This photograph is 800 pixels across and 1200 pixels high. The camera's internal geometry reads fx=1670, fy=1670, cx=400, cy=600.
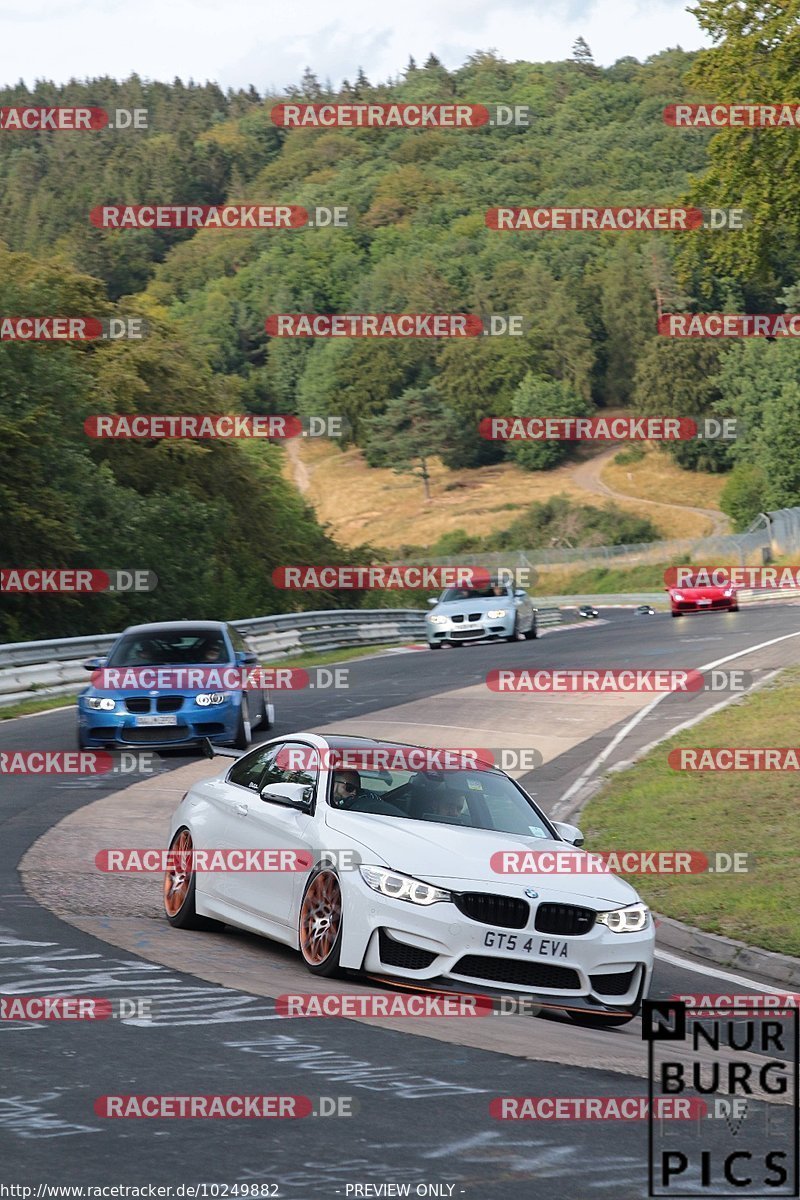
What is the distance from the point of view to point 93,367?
4409cm

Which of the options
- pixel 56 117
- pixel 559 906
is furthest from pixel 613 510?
pixel 559 906

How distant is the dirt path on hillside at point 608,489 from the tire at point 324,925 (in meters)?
105

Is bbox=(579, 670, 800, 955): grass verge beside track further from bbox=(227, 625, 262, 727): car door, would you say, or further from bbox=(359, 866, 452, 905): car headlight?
bbox=(227, 625, 262, 727): car door

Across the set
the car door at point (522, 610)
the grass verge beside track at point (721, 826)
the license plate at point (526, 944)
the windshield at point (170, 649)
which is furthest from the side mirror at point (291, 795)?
the car door at point (522, 610)

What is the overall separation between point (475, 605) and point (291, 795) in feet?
93.3

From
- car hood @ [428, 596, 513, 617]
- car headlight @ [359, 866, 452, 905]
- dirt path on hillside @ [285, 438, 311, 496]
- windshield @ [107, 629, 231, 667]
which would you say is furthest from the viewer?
dirt path on hillside @ [285, 438, 311, 496]

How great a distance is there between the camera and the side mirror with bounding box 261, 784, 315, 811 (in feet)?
31.7

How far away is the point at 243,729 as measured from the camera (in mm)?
19641

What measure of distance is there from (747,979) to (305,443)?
154934 millimetres

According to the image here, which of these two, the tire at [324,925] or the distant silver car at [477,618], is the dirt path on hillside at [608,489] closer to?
the distant silver car at [477,618]

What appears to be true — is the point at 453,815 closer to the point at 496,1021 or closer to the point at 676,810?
the point at 496,1021

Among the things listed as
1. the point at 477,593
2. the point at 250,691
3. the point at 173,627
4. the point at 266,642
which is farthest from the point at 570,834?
the point at 477,593

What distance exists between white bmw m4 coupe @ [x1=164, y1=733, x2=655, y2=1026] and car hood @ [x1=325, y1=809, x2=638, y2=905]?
0.01 meters

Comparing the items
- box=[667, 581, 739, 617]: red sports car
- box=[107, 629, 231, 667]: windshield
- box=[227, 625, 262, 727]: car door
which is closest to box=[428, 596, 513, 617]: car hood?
box=[667, 581, 739, 617]: red sports car
